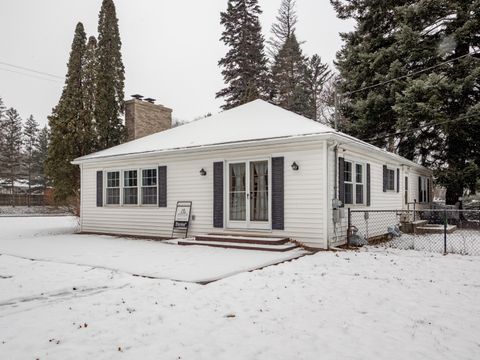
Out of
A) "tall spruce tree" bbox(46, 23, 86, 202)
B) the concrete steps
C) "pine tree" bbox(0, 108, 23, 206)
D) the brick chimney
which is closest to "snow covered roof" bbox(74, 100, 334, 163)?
"tall spruce tree" bbox(46, 23, 86, 202)

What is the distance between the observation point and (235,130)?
443 inches

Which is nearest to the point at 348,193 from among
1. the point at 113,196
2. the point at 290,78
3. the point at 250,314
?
the point at 250,314

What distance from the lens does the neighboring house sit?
9094 mm

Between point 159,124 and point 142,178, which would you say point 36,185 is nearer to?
point 159,124

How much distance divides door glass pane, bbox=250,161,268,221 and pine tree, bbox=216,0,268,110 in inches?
742

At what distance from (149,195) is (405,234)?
364 inches

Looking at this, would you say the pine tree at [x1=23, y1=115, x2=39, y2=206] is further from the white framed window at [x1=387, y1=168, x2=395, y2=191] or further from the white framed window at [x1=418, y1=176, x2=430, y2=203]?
the white framed window at [x1=387, y1=168, x2=395, y2=191]

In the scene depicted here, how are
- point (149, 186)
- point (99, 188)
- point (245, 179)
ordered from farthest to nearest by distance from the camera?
point (99, 188) → point (149, 186) → point (245, 179)

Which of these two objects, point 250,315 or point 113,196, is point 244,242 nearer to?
point 250,315

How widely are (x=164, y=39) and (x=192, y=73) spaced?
13.3 metres

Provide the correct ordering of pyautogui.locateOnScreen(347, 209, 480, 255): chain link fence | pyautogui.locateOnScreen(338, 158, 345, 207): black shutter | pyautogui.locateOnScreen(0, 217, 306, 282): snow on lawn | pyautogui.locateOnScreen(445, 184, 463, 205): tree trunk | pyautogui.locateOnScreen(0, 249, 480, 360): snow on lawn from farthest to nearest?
pyautogui.locateOnScreen(445, 184, 463, 205): tree trunk
pyautogui.locateOnScreen(338, 158, 345, 207): black shutter
pyautogui.locateOnScreen(347, 209, 480, 255): chain link fence
pyautogui.locateOnScreen(0, 217, 306, 282): snow on lawn
pyautogui.locateOnScreen(0, 249, 480, 360): snow on lawn

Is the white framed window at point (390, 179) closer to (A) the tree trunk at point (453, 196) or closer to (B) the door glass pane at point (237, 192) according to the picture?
(A) the tree trunk at point (453, 196)

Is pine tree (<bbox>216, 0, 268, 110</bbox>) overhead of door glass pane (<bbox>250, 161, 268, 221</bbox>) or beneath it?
overhead

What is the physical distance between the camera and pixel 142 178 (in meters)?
12.4
